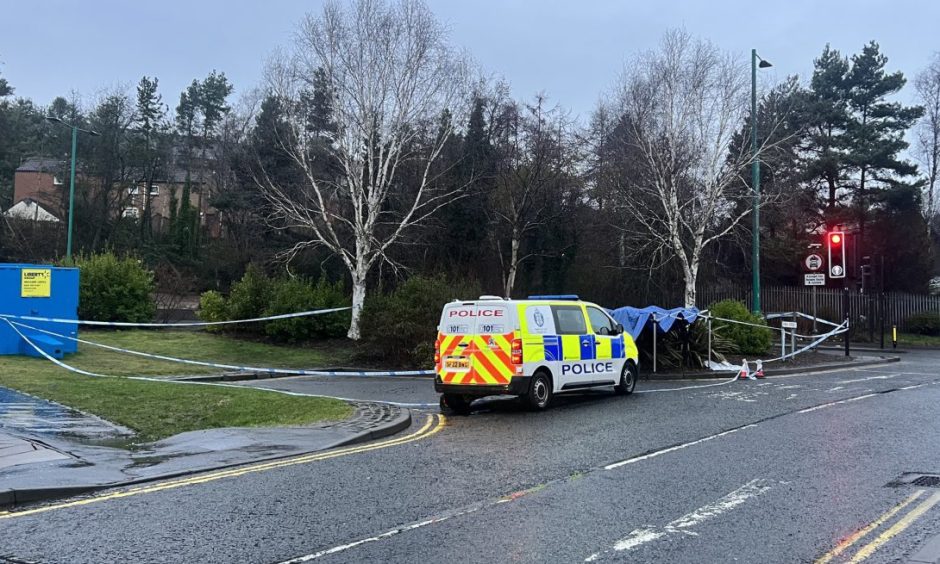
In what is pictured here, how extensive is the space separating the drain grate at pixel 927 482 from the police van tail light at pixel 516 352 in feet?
20.7

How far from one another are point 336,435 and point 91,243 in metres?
47.4

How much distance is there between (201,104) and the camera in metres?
68.1

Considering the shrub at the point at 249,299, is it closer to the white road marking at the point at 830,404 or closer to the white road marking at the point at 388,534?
the white road marking at the point at 830,404

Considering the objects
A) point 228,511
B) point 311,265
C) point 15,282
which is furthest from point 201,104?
point 228,511

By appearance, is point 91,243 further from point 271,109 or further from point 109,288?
point 109,288

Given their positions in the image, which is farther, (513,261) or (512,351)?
(513,261)

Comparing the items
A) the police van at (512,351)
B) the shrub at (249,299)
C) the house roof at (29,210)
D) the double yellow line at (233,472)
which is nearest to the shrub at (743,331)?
the police van at (512,351)

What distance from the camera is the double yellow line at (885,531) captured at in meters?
5.19

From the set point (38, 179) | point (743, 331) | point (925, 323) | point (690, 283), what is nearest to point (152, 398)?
point (743, 331)

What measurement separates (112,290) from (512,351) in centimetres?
1950

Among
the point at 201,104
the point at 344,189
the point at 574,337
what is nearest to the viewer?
the point at 574,337

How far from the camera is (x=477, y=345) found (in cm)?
1274

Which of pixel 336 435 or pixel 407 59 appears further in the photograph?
pixel 407 59

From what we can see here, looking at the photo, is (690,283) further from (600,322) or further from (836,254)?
(600,322)
